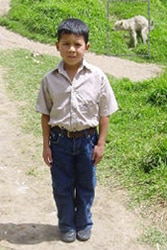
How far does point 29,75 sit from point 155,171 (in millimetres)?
3511

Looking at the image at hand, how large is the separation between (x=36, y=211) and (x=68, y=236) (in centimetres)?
52

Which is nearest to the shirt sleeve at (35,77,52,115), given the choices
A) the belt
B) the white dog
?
the belt

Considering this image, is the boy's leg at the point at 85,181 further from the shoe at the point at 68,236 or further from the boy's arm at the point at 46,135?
the boy's arm at the point at 46,135

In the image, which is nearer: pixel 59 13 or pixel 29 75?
Answer: pixel 29 75

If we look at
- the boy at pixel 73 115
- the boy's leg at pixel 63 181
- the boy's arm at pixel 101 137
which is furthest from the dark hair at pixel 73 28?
the boy's leg at pixel 63 181

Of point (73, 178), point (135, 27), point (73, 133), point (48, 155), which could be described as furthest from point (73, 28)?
point (135, 27)

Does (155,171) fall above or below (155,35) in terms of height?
above

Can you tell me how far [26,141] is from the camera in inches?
201

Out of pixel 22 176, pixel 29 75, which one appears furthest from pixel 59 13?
pixel 22 176

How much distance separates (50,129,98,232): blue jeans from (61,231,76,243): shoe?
25 millimetres

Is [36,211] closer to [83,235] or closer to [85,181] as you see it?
[83,235]

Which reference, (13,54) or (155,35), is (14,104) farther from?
(155,35)

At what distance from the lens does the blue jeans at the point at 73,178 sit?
304cm

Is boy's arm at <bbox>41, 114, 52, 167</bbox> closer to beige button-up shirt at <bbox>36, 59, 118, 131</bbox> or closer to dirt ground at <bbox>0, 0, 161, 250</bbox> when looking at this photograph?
beige button-up shirt at <bbox>36, 59, 118, 131</bbox>
